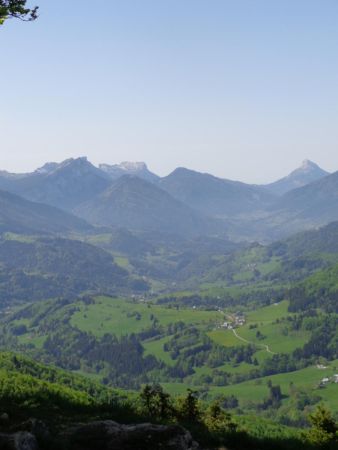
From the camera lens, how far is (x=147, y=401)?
56031 millimetres

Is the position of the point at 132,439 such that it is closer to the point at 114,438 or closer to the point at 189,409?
the point at 114,438

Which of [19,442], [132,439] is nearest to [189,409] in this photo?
[132,439]

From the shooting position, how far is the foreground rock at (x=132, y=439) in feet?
76.8

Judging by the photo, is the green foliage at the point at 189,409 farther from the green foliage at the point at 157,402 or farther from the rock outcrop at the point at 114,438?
the rock outcrop at the point at 114,438

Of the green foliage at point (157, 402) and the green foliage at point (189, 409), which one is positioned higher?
the green foliage at point (157, 402)

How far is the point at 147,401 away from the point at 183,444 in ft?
111

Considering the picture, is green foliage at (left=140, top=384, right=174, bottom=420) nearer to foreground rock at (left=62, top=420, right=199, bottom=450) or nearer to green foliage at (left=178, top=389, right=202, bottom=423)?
green foliage at (left=178, top=389, right=202, bottom=423)

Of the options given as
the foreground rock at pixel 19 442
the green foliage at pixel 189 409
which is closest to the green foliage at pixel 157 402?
the green foliage at pixel 189 409

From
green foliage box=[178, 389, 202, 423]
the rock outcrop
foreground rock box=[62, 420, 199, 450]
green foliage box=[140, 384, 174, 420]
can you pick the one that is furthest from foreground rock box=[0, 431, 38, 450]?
green foliage box=[178, 389, 202, 423]

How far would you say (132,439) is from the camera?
2364 cm

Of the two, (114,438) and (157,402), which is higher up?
(114,438)

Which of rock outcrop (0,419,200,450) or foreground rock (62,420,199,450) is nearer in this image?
rock outcrop (0,419,200,450)

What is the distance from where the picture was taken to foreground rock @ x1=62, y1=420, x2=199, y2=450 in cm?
2342

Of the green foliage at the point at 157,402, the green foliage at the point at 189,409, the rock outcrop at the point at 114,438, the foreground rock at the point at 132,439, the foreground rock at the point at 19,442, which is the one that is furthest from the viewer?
the green foliage at the point at 189,409
